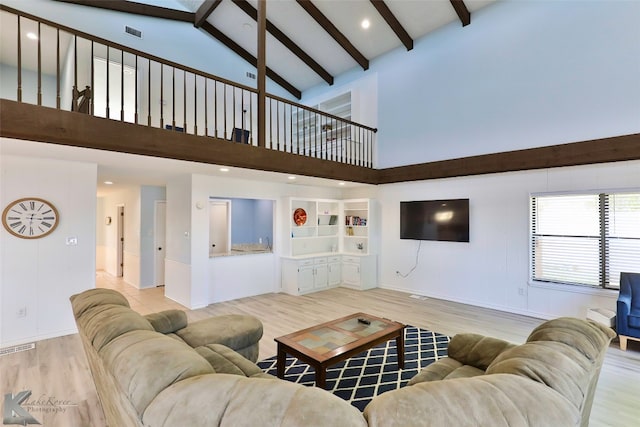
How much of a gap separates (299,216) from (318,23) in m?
4.17

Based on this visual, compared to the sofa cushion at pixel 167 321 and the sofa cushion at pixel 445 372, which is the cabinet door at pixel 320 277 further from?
the sofa cushion at pixel 445 372

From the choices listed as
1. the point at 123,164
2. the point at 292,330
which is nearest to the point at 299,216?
the point at 292,330

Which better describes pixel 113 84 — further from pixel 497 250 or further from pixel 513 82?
pixel 497 250

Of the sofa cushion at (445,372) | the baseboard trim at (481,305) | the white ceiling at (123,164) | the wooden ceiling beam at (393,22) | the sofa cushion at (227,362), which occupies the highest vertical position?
the wooden ceiling beam at (393,22)

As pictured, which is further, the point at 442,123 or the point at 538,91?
the point at 442,123

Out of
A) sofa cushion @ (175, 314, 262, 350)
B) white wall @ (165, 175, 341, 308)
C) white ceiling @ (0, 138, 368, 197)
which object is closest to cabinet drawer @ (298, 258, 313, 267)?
white wall @ (165, 175, 341, 308)

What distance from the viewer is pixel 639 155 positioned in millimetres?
4047

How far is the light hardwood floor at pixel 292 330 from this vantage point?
259cm

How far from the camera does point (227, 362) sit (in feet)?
7.45

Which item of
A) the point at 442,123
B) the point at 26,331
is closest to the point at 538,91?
the point at 442,123

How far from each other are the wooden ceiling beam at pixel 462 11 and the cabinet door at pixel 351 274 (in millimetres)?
5219

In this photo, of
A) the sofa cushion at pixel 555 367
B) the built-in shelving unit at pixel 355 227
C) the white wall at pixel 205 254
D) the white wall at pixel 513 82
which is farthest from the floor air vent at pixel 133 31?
the sofa cushion at pixel 555 367

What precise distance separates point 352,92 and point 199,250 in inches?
204

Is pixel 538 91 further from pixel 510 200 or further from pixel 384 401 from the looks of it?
pixel 384 401
